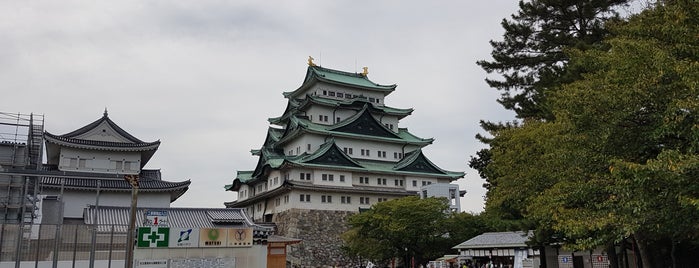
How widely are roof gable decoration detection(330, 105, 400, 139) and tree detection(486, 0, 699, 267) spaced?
3840cm

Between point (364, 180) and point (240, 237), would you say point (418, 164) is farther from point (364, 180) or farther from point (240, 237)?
point (240, 237)

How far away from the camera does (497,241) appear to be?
3331cm

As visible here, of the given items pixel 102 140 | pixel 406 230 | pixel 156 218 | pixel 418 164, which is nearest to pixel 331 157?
pixel 418 164

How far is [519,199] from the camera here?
65.1ft

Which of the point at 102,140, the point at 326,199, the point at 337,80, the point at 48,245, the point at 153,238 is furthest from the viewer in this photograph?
the point at 337,80

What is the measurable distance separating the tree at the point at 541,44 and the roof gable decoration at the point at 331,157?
25.0 m

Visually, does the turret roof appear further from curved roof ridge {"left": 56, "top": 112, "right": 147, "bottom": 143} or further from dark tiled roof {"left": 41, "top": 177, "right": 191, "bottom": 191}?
curved roof ridge {"left": 56, "top": 112, "right": 147, "bottom": 143}

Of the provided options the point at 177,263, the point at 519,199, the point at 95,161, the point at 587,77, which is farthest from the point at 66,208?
the point at 587,77

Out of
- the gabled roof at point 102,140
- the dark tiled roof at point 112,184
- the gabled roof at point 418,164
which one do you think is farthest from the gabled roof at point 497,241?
the gabled roof at point 102,140

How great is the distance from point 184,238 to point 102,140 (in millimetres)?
20519

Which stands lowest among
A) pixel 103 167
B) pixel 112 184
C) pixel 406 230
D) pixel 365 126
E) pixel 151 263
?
pixel 151 263

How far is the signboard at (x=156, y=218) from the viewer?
93.6 feet

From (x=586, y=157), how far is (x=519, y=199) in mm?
6990

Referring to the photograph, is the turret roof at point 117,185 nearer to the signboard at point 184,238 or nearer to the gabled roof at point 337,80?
the signboard at point 184,238
